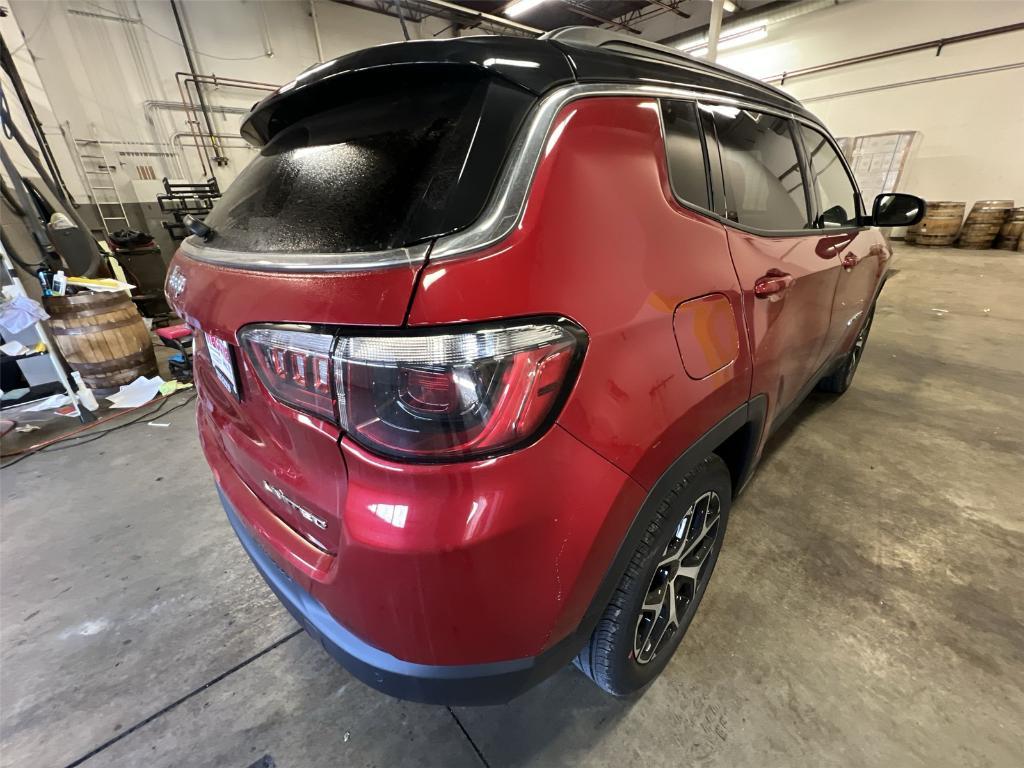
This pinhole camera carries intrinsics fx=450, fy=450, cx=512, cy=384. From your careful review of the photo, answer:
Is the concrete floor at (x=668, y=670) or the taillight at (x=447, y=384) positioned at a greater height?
the taillight at (x=447, y=384)

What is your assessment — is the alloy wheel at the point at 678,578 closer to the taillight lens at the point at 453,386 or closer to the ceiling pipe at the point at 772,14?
the taillight lens at the point at 453,386

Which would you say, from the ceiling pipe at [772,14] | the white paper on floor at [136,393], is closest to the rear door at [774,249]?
the white paper on floor at [136,393]

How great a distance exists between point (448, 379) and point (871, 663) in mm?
1679

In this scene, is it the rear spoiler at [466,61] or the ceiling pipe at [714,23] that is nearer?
the rear spoiler at [466,61]

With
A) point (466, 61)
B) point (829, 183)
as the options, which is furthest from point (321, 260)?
point (829, 183)

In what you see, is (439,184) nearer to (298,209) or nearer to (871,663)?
(298,209)

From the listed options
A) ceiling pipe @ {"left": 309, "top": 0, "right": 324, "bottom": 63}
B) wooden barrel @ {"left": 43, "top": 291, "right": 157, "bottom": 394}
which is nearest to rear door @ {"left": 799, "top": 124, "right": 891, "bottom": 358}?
wooden barrel @ {"left": 43, "top": 291, "right": 157, "bottom": 394}

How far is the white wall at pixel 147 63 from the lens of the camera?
638 centimetres

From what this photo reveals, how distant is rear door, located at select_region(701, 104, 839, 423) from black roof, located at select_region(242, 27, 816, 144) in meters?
0.24

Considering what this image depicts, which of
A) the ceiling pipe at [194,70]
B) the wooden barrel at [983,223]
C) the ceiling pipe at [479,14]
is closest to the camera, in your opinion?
the ceiling pipe at [194,70]

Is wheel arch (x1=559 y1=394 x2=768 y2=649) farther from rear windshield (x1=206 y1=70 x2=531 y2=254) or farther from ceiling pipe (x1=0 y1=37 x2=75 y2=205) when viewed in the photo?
ceiling pipe (x1=0 y1=37 x2=75 y2=205)

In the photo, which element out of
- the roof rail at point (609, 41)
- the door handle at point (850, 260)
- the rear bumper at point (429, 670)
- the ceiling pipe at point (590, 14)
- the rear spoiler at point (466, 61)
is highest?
the ceiling pipe at point (590, 14)

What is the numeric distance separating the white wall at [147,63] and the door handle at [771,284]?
8.09 m

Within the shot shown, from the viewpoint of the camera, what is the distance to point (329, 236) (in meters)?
0.83
